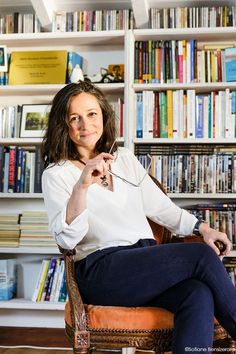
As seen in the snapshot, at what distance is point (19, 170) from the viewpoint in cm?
270

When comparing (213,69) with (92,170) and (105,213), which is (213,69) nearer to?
(105,213)

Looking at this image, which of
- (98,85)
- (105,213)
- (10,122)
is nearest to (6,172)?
(10,122)

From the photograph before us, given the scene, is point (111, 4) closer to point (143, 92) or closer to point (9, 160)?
point (143, 92)

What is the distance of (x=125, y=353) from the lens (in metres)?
2.42

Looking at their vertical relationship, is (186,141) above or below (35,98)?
below

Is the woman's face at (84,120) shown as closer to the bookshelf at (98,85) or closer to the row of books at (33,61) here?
the bookshelf at (98,85)

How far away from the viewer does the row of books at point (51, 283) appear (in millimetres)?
2609

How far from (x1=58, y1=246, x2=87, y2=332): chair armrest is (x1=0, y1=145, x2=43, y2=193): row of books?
4.22 ft

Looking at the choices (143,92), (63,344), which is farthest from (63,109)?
(63,344)

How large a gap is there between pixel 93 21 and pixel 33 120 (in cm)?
66

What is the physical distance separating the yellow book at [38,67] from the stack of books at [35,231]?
754 mm

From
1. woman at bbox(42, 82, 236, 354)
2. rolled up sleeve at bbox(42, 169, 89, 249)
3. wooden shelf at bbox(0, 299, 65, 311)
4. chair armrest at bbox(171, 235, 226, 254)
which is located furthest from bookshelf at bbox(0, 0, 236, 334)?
rolled up sleeve at bbox(42, 169, 89, 249)

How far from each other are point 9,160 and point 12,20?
837mm

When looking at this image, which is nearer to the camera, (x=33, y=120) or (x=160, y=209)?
(x=160, y=209)
